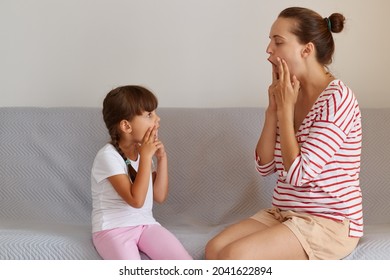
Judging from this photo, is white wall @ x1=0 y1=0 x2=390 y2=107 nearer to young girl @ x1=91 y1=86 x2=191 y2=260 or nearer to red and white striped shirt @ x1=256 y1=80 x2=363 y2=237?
young girl @ x1=91 y1=86 x2=191 y2=260

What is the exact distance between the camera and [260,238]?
5.37ft

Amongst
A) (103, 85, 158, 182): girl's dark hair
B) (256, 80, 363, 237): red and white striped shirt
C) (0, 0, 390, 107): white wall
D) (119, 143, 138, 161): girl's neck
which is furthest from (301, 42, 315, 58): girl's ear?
(0, 0, 390, 107): white wall

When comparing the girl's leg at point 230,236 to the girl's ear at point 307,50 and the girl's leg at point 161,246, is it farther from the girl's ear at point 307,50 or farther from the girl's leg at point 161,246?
the girl's ear at point 307,50

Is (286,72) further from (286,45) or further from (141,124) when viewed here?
(141,124)

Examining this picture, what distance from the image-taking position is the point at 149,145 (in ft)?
5.89

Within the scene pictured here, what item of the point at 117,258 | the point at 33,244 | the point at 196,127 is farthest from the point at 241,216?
the point at 33,244

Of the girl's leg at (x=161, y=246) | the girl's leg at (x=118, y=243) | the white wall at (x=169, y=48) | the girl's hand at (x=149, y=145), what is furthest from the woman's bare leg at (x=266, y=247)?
the white wall at (x=169, y=48)

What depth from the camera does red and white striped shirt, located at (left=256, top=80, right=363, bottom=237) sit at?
5.44ft

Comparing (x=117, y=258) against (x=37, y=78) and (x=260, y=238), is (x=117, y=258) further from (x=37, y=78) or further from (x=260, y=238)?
(x=37, y=78)

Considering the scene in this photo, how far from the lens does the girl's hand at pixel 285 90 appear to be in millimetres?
1724

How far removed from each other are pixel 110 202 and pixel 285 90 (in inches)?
24.8

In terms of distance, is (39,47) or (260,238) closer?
(260,238)

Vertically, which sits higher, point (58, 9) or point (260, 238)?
point (58, 9)

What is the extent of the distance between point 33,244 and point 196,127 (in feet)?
2.62
